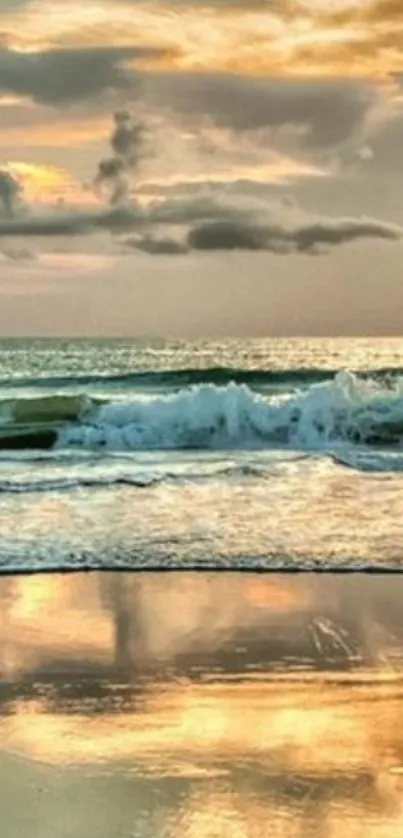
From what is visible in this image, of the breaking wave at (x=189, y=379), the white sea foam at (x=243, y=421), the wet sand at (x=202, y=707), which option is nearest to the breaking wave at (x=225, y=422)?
the white sea foam at (x=243, y=421)

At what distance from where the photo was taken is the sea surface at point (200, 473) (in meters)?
8.12

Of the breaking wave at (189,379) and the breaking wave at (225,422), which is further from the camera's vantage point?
the breaking wave at (189,379)

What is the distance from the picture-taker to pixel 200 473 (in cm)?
1210

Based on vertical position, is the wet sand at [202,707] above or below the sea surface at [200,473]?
below

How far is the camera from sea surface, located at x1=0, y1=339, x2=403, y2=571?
26.6 feet

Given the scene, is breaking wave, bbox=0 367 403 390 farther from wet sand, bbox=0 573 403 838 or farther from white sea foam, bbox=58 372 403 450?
wet sand, bbox=0 573 403 838

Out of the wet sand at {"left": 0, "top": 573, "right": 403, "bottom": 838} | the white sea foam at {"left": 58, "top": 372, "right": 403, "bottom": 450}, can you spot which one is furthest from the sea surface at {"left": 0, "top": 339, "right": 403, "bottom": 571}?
the wet sand at {"left": 0, "top": 573, "right": 403, "bottom": 838}

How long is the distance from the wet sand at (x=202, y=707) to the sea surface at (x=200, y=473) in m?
0.82

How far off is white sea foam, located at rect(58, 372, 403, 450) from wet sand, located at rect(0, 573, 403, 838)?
9030mm

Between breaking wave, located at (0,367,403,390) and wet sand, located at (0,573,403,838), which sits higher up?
breaking wave, located at (0,367,403,390)

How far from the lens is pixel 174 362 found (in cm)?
3647

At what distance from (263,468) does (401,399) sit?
6.57 metres

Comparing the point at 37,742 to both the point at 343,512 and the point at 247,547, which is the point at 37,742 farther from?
the point at 343,512

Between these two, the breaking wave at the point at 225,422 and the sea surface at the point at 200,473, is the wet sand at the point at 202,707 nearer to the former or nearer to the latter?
the sea surface at the point at 200,473
